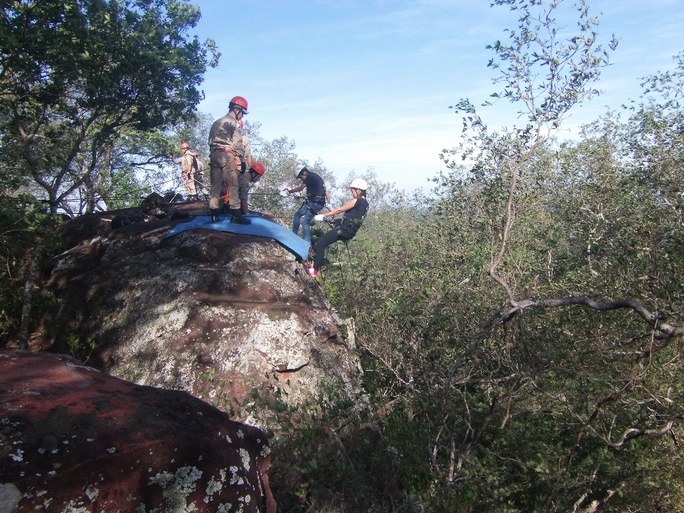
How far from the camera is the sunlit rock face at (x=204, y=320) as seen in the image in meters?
6.30

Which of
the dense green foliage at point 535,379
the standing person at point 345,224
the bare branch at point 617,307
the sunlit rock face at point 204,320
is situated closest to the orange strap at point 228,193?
the sunlit rock face at point 204,320

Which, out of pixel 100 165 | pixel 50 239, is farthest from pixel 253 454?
pixel 100 165

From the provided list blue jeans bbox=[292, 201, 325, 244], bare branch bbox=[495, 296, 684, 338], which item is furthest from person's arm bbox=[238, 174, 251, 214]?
bare branch bbox=[495, 296, 684, 338]

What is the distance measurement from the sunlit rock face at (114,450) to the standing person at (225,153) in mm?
6101

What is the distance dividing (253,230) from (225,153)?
1.32m

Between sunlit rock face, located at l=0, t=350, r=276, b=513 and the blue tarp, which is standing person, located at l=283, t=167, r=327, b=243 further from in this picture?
sunlit rock face, located at l=0, t=350, r=276, b=513

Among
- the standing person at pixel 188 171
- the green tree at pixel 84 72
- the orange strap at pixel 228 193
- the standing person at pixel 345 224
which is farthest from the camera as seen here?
the standing person at pixel 188 171

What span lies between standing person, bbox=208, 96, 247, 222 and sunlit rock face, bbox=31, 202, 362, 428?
0.76 m

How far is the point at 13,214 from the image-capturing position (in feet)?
24.7

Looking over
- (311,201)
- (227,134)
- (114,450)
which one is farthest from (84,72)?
(114,450)

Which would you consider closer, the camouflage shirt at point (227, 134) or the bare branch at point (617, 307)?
the bare branch at point (617, 307)

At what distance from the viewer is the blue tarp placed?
8602mm

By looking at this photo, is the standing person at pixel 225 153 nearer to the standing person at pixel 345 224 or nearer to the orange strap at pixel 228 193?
the orange strap at pixel 228 193

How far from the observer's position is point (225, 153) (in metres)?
8.58
